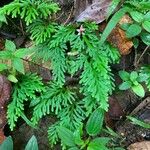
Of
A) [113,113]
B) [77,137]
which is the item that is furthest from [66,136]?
[113,113]

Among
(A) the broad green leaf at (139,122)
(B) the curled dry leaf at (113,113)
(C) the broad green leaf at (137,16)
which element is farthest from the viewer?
(B) the curled dry leaf at (113,113)

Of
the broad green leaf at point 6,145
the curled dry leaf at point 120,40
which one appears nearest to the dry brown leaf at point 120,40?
the curled dry leaf at point 120,40

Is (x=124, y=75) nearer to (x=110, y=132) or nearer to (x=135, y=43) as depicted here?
(x=135, y=43)

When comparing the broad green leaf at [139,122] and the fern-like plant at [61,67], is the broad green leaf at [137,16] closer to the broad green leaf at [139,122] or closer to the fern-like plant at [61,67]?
the fern-like plant at [61,67]

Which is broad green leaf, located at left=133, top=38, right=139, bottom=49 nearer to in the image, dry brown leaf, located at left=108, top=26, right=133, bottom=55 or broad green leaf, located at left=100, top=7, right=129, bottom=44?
dry brown leaf, located at left=108, top=26, right=133, bottom=55

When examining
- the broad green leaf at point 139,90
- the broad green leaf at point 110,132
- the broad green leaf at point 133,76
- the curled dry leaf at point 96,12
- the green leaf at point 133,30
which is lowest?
the broad green leaf at point 110,132

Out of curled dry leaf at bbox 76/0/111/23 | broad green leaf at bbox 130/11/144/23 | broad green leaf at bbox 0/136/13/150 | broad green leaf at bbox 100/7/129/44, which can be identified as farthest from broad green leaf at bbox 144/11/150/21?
broad green leaf at bbox 0/136/13/150

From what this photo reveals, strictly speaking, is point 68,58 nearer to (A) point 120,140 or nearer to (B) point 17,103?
(B) point 17,103
